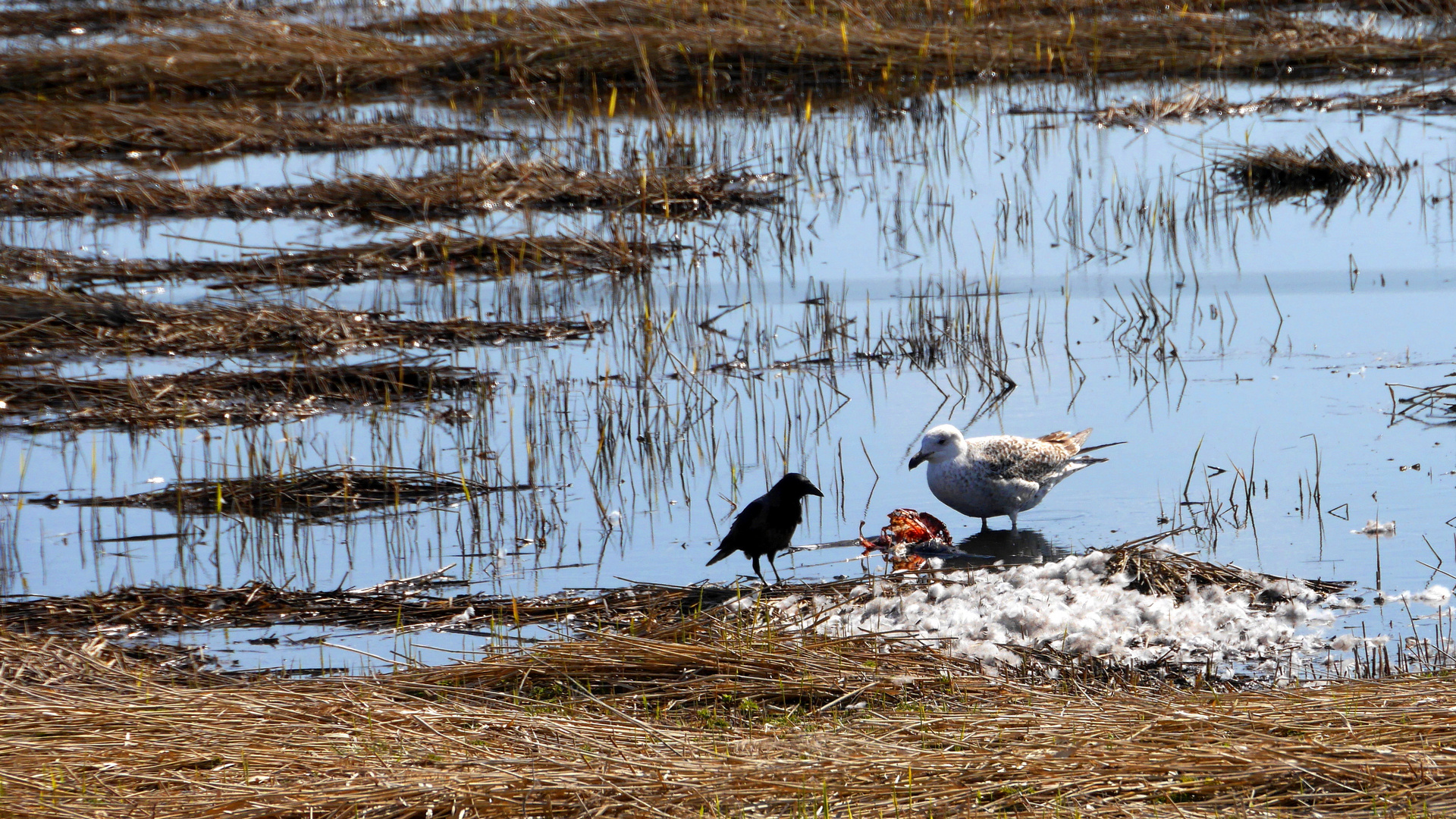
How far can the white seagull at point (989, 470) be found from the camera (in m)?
6.45

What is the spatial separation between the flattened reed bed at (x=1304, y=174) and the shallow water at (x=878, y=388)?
0.21 metres

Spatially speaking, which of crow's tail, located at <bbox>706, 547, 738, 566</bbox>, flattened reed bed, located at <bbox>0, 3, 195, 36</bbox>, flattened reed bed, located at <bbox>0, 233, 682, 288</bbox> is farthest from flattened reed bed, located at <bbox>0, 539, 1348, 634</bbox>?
flattened reed bed, located at <bbox>0, 3, 195, 36</bbox>

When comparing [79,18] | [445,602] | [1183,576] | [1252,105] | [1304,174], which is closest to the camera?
[1183,576]

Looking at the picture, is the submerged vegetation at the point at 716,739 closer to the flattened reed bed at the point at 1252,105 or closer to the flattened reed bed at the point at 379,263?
the flattened reed bed at the point at 379,263

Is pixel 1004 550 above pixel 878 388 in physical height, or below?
below

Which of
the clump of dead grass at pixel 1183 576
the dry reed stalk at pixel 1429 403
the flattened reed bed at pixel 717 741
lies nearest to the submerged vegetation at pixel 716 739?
Answer: the flattened reed bed at pixel 717 741

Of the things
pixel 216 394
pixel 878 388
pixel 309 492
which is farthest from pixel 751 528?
pixel 216 394

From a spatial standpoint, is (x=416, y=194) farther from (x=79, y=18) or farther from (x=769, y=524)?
(x=79, y=18)

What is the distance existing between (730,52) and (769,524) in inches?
463

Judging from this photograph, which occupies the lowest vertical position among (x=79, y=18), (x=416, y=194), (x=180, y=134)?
(x=416, y=194)

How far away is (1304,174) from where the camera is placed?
39.6ft

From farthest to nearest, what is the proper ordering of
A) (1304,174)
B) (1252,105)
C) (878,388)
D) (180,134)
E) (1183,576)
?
1. (180,134)
2. (1252,105)
3. (1304,174)
4. (878,388)
5. (1183,576)

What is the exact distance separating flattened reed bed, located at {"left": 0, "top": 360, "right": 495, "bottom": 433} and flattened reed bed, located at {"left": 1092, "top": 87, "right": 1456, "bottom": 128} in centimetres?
801

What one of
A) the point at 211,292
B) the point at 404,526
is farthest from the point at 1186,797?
the point at 211,292
